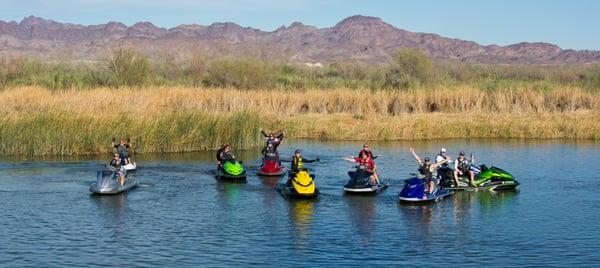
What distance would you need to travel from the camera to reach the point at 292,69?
80750 millimetres

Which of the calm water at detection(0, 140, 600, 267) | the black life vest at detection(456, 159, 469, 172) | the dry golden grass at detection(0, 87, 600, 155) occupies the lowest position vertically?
the calm water at detection(0, 140, 600, 267)

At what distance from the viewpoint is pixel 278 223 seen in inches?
875

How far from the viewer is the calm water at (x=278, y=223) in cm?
1869

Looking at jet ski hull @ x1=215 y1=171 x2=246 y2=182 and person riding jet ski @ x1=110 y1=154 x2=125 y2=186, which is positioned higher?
person riding jet ski @ x1=110 y1=154 x2=125 y2=186

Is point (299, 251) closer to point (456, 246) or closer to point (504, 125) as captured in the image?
point (456, 246)

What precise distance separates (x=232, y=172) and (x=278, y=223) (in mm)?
7311

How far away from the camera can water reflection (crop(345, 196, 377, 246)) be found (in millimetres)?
20908

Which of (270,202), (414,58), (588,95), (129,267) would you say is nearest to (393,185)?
(270,202)

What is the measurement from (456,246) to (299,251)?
3.53 metres

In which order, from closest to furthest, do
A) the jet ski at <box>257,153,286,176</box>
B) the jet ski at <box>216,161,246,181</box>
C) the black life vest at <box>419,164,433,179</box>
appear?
the black life vest at <box>419,164,433,179</box>, the jet ski at <box>216,161,246,181</box>, the jet ski at <box>257,153,286,176</box>

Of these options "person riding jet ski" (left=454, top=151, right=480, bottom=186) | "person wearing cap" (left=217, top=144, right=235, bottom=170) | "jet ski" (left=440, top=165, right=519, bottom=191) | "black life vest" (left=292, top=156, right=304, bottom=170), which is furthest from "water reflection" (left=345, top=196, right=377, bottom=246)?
"person wearing cap" (left=217, top=144, right=235, bottom=170)

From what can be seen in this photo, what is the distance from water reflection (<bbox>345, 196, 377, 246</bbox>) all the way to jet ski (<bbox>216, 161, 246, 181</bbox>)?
15.7ft

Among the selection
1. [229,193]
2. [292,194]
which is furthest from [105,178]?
[292,194]

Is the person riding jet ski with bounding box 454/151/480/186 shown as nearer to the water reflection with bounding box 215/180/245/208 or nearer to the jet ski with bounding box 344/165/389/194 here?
the jet ski with bounding box 344/165/389/194
